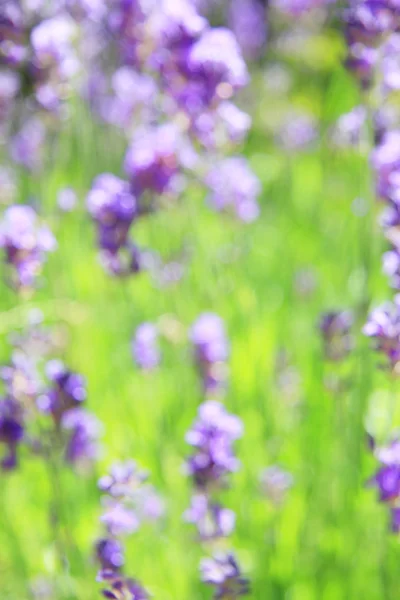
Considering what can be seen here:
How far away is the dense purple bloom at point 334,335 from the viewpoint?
5.86ft

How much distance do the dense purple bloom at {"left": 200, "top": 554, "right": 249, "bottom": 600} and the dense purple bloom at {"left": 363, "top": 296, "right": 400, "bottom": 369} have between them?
1.40 feet

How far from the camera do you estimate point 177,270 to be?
7.80ft

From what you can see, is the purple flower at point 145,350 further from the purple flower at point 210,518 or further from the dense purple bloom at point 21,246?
the purple flower at point 210,518

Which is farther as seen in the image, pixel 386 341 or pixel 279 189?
pixel 279 189

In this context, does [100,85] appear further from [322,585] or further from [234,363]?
[322,585]

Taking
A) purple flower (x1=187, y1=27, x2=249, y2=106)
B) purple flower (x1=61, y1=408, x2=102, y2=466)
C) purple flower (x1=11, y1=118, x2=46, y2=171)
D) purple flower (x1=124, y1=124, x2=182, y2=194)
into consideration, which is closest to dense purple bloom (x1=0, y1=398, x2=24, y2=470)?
purple flower (x1=61, y1=408, x2=102, y2=466)

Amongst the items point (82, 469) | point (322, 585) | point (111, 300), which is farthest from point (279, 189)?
point (322, 585)

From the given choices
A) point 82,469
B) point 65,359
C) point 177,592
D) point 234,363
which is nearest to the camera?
point 177,592

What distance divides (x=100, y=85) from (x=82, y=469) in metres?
2.53

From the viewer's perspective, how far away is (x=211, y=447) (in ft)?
4.80

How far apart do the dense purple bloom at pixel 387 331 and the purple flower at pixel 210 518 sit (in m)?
0.43

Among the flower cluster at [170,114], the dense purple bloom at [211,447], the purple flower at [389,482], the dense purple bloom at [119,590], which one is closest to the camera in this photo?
the dense purple bloom at [119,590]

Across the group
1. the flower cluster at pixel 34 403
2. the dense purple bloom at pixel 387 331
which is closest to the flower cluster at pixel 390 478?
the dense purple bloom at pixel 387 331

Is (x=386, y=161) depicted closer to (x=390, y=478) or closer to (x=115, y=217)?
(x=115, y=217)
